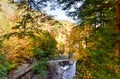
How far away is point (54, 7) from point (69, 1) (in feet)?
1.51

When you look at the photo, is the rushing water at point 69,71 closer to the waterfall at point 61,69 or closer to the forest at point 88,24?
the waterfall at point 61,69

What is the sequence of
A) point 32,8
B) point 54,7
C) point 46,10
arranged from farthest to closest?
point 54,7 → point 46,10 → point 32,8

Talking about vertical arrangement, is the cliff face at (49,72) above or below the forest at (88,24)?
below

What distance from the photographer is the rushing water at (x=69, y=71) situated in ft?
37.4

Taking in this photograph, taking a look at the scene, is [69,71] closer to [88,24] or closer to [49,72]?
[49,72]

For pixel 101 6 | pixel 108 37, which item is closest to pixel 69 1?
pixel 101 6

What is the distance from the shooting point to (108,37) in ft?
13.5

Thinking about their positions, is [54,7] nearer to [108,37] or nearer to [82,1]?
[82,1]

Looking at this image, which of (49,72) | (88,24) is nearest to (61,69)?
(49,72)

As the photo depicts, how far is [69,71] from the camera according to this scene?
1198 cm

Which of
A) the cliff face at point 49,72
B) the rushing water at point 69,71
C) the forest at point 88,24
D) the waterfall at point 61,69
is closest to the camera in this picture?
the forest at point 88,24

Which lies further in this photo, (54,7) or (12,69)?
(12,69)

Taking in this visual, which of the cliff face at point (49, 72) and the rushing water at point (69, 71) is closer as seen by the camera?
the cliff face at point (49, 72)

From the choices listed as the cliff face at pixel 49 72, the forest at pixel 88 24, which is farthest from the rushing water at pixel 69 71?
the forest at pixel 88 24
